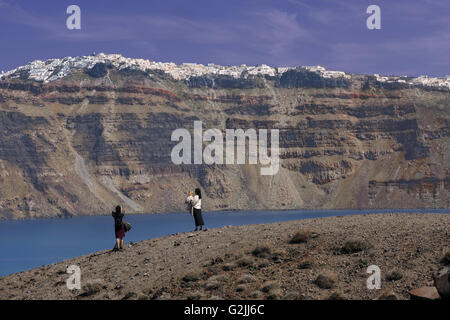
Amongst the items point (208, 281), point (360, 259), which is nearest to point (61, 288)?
point (208, 281)

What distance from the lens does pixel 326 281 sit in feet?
58.2

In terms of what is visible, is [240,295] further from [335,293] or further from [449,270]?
[449,270]

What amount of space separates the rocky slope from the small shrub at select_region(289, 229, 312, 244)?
0.03m

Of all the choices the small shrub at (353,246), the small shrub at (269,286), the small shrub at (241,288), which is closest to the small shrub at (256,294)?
the small shrub at (269,286)

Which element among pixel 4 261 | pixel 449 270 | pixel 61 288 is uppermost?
pixel 449 270

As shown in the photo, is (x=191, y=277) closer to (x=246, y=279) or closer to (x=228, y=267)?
(x=228, y=267)

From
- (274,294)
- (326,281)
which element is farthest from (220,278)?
(326,281)

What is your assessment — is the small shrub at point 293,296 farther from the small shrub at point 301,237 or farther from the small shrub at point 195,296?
the small shrub at point 301,237

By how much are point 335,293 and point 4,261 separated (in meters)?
84.4

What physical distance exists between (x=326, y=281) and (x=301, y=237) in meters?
3.53

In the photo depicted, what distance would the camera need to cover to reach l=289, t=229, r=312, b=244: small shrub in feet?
69.5

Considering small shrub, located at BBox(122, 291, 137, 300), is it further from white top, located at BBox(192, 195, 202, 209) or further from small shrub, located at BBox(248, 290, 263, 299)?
white top, located at BBox(192, 195, 202, 209)

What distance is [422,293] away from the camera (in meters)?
15.9

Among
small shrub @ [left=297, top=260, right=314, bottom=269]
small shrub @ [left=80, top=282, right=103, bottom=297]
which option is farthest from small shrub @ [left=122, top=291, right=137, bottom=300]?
small shrub @ [left=297, top=260, right=314, bottom=269]
